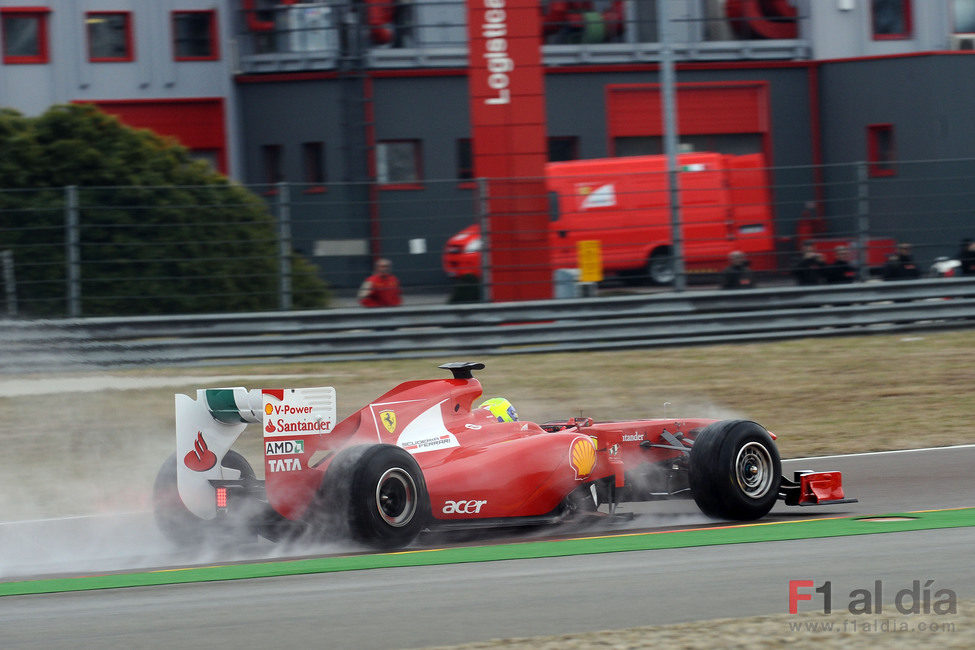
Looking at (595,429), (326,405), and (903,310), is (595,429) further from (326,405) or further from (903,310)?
(903,310)

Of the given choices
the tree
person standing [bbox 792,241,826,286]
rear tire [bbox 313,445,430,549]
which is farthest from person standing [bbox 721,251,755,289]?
rear tire [bbox 313,445,430,549]

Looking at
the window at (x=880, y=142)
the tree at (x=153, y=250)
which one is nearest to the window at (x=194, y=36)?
the window at (x=880, y=142)

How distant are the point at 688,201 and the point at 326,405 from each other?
10099 millimetres

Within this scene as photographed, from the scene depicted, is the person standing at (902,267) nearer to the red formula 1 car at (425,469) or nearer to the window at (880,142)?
the red formula 1 car at (425,469)

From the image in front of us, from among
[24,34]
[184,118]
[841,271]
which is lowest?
[841,271]

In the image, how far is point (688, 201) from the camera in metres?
17.2

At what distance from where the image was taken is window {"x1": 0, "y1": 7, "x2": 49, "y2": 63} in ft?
93.8

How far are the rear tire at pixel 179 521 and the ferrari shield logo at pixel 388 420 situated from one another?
2.93 ft

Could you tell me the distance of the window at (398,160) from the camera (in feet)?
95.2

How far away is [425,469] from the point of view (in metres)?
7.85

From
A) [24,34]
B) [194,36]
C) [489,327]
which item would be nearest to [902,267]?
[489,327]

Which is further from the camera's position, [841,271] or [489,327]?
[841,271]

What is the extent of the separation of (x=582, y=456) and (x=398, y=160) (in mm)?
21531

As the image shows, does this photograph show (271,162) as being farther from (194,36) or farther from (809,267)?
(809,267)
